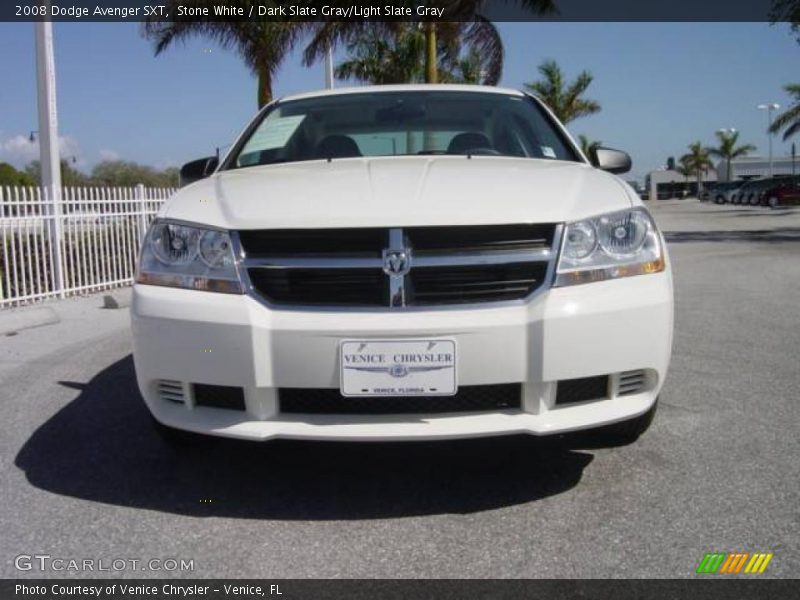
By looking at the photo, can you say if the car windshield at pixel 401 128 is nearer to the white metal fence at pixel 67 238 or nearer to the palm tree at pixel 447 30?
the white metal fence at pixel 67 238

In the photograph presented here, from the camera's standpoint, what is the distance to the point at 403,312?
2.70m

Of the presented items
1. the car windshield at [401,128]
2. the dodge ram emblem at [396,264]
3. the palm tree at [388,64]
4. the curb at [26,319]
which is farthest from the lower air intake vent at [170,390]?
the palm tree at [388,64]

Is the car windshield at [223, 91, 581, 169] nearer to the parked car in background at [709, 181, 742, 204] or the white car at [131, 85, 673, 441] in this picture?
the white car at [131, 85, 673, 441]

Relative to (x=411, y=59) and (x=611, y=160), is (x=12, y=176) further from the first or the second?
(x=611, y=160)

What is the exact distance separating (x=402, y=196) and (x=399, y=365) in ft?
1.98

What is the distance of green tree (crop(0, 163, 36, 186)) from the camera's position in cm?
6331

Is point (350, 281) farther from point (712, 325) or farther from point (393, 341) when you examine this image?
point (712, 325)

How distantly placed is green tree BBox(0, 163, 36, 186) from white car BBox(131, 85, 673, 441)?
6555 centimetres

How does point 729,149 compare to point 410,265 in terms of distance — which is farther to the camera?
point 729,149

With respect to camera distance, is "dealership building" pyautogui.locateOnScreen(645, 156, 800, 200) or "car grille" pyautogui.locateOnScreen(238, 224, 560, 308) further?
"dealership building" pyautogui.locateOnScreen(645, 156, 800, 200)

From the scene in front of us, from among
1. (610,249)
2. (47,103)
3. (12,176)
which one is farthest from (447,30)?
(12,176)

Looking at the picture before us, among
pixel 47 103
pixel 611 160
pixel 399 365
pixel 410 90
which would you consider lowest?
pixel 399 365
